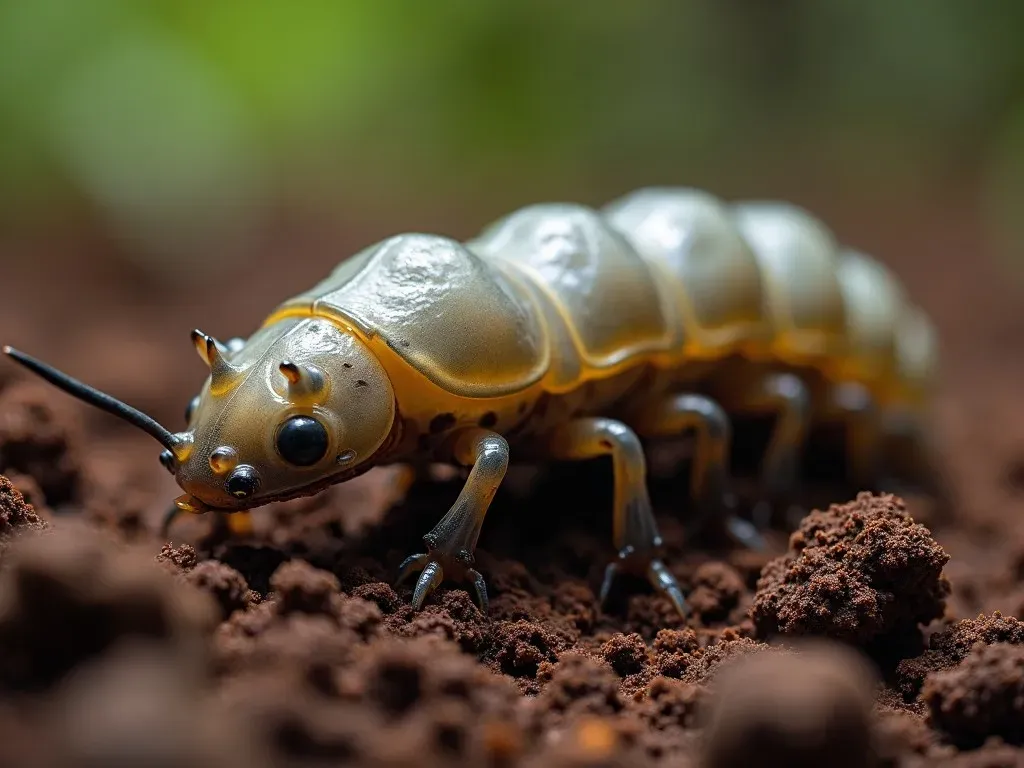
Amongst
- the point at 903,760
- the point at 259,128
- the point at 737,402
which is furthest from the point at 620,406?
the point at 259,128

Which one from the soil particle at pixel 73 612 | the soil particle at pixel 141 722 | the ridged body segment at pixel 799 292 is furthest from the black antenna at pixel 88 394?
the ridged body segment at pixel 799 292

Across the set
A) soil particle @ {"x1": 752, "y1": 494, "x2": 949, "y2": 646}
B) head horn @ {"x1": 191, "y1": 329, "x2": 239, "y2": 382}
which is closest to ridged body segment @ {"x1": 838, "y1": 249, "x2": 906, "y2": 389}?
soil particle @ {"x1": 752, "y1": 494, "x2": 949, "y2": 646}

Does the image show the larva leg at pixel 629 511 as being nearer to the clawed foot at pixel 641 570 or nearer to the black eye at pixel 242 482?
the clawed foot at pixel 641 570

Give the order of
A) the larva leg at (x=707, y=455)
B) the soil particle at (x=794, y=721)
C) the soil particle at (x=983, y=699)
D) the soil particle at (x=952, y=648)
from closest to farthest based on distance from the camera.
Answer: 1. the soil particle at (x=794, y=721)
2. the soil particle at (x=983, y=699)
3. the soil particle at (x=952, y=648)
4. the larva leg at (x=707, y=455)

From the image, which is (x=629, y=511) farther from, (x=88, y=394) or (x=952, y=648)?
(x=88, y=394)

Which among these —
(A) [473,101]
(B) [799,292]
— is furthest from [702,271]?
(A) [473,101]

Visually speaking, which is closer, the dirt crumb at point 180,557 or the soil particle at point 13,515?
the soil particle at point 13,515

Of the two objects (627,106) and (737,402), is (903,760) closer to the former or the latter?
(737,402)
